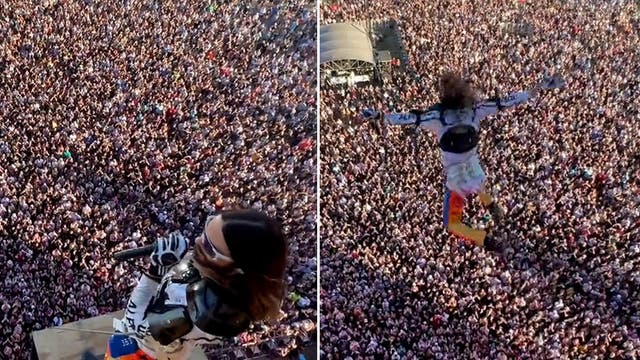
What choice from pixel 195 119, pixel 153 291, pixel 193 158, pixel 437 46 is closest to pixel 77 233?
pixel 193 158

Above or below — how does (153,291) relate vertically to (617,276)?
above

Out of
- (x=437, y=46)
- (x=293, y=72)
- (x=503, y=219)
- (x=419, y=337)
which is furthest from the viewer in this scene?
(x=437, y=46)

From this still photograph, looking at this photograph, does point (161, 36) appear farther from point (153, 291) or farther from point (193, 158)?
point (153, 291)

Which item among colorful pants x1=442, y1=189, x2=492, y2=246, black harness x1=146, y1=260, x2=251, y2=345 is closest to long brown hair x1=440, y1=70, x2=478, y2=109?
colorful pants x1=442, y1=189, x2=492, y2=246

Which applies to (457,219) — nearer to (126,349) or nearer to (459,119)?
(459,119)

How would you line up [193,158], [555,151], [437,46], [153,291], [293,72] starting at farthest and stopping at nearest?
[437,46] → [293,72] → [555,151] → [193,158] → [153,291]

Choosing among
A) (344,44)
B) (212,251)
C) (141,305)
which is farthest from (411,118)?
(344,44)

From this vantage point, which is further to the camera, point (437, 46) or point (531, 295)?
point (437, 46)
